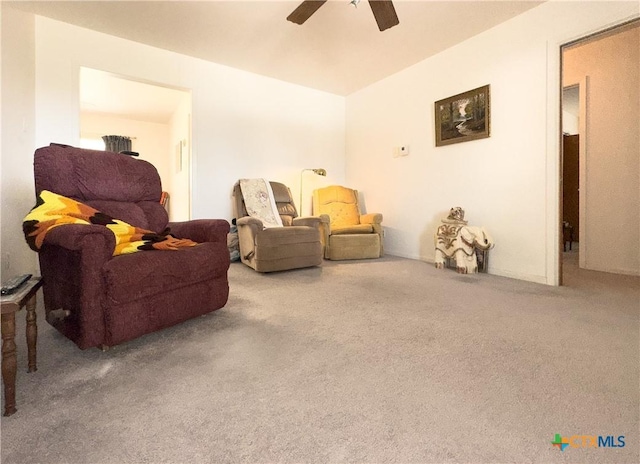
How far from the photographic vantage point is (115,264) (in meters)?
1.39

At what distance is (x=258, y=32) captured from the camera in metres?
3.17

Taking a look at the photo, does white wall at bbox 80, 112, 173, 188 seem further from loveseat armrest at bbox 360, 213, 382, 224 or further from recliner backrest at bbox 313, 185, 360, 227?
loveseat armrest at bbox 360, 213, 382, 224

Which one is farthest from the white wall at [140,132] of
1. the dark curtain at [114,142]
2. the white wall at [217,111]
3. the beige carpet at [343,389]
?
the beige carpet at [343,389]

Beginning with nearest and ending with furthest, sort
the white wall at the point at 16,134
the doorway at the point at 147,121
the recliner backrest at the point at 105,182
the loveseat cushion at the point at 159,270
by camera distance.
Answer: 1. the loveseat cushion at the point at 159,270
2. the recliner backrest at the point at 105,182
3. the white wall at the point at 16,134
4. the doorway at the point at 147,121

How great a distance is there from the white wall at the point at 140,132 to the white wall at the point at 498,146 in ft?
16.9

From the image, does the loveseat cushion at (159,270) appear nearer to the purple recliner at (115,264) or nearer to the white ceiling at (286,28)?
the purple recliner at (115,264)

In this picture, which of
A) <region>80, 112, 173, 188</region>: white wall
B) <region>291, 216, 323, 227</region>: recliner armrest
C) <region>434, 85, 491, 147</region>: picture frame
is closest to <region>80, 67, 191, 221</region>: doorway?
<region>80, 112, 173, 188</region>: white wall

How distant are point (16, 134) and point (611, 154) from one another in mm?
5592

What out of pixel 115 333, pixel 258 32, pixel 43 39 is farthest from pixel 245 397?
pixel 43 39

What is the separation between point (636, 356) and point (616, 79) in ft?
10.6

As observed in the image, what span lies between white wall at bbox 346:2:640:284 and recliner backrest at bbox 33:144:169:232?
3.00 meters

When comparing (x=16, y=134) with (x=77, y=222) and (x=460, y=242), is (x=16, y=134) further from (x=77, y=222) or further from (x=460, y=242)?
(x=460, y=242)

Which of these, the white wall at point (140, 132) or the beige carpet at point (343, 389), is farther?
the white wall at point (140, 132)

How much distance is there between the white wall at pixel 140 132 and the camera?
6340 millimetres
